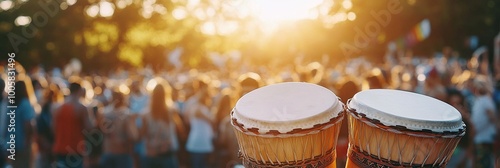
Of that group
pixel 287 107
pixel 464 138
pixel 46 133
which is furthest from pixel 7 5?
pixel 287 107

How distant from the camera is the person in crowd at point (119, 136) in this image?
5318 mm

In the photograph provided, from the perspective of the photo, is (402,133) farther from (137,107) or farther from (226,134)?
(137,107)

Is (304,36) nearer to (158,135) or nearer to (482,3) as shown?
(482,3)

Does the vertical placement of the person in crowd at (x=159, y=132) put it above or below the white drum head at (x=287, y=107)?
below

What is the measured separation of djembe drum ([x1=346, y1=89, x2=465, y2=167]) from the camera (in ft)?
4.61

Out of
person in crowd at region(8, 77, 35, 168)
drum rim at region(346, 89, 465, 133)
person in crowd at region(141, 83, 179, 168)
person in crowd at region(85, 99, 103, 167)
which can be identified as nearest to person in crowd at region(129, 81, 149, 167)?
person in crowd at region(141, 83, 179, 168)

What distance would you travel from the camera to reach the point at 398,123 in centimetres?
142

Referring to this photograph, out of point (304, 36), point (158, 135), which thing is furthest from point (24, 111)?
point (304, 36)

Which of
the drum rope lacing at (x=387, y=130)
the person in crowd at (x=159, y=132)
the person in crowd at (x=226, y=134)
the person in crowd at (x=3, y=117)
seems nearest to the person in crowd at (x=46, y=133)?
the person in crowd at (x=3, y=117)

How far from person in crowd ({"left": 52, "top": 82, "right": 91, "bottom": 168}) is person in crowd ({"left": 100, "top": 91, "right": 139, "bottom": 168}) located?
0.28 meters

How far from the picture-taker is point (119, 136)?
17.5ft

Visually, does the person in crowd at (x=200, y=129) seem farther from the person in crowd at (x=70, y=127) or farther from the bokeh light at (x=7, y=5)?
the bokeh light at (x=7, y=5)

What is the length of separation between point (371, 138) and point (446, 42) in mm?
18513

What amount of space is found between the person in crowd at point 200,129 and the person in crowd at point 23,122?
187cm
